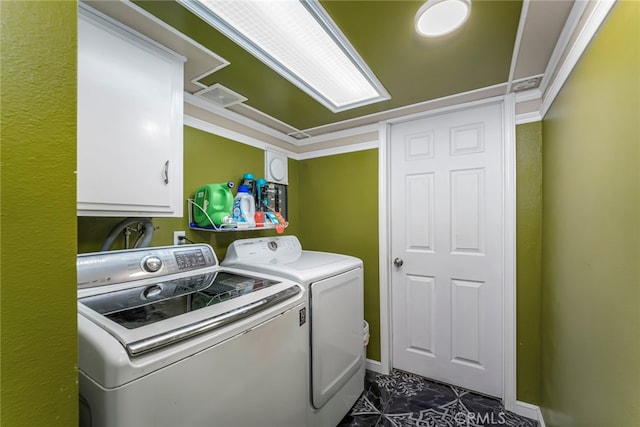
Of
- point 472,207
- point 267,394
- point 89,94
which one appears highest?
point 89,94

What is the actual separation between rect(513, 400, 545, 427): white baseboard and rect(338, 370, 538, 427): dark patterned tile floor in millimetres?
29

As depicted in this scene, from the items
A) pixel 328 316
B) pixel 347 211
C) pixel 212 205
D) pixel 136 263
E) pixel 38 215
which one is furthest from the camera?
pixel 347 211

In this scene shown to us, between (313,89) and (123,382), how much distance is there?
5.80ft

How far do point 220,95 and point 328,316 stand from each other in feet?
5.33

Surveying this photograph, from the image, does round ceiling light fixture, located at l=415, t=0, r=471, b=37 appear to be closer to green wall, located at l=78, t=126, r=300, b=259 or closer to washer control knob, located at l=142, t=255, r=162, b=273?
green wall, located at l=78, t=126, r=300, b=259

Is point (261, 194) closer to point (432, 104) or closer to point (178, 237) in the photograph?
point (178, 237)

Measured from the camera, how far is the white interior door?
1986mm

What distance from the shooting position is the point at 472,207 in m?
2.05

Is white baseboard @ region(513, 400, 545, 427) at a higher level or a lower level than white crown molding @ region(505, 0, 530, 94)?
lower

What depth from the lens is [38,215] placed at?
18.5 inches

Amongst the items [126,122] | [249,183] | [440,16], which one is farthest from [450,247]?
[126,122]

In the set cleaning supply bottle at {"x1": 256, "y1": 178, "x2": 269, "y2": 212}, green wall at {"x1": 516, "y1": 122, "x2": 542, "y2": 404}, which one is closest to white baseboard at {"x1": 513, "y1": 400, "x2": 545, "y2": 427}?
green wall at {"x1": 516, "y1": 122, "x2": 542, "y2": 404}

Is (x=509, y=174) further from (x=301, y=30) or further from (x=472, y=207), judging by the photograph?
(x=301, y=30)

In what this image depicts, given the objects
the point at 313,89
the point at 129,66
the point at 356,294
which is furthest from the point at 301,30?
the point at 356,294
